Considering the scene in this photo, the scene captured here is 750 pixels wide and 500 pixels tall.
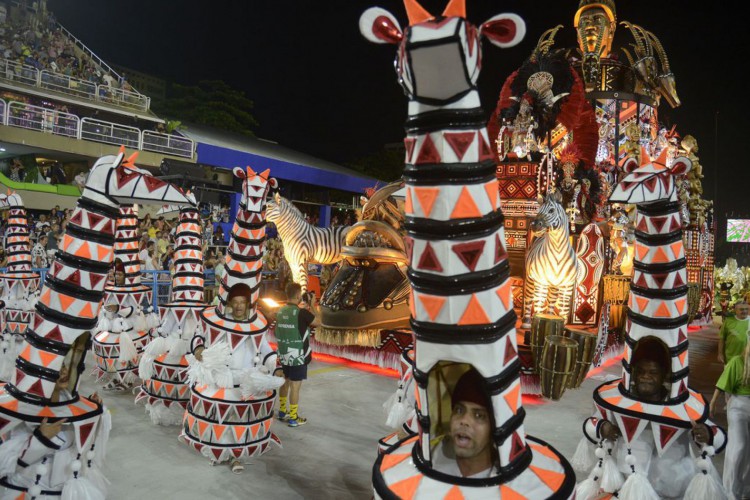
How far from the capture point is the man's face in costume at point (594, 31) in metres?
12.2

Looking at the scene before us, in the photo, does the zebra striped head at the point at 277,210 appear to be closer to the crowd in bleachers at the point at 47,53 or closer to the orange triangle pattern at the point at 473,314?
the orange triangle pattern at the point at 473,314

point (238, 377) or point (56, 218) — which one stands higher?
point (56, 218)

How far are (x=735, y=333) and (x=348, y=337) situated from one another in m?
5.12

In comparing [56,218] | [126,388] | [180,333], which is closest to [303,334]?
[180,333]

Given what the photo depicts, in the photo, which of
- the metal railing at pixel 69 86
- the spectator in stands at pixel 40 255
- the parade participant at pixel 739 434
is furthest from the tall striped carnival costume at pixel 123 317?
the metal railing at pixel 69 86

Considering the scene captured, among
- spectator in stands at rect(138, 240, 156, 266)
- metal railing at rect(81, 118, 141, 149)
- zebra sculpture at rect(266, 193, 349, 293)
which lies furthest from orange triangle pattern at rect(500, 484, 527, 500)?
metal railing at rect(81, 118, 141, 149)

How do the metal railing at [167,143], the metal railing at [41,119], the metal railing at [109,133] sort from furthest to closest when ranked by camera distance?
the metal railing at [167,143] < the metal railing at [109,133] < the metal railing at [41,119]

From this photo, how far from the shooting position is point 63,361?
10.2 feet

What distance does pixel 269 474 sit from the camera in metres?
4.37

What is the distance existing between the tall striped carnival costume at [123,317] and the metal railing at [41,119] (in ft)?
36.7

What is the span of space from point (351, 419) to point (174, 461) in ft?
6.39

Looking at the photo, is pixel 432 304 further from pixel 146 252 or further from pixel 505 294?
pixel 146 252

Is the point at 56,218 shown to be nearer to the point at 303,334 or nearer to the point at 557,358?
the point at 303,334

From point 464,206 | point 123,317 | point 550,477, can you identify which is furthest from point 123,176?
point 123,317
